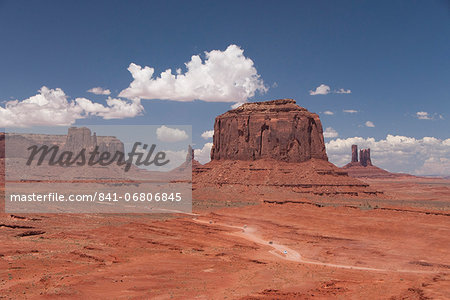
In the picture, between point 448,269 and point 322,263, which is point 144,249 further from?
point 448,269

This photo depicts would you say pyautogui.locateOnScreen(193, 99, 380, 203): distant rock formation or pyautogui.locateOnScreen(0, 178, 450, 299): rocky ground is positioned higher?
pyautogui.locateOnScreen(193, 99, 380, 203): distant rock formation

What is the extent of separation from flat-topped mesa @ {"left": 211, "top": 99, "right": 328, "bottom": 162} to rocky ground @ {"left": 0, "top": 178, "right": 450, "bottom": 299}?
46966 millimetres

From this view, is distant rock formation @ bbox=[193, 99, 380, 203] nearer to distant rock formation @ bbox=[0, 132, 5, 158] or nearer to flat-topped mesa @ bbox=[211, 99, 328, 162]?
flat-topped mesa @ bbox=[211, 99, 328, 162]

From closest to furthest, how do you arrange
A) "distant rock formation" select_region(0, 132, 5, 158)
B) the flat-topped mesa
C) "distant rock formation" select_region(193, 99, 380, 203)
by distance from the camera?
"distant rock formation" select_region(193, 99, 380, 203) < the flat-topped mesa < "distant rock formation" select_region(0, 132, 5, 158)

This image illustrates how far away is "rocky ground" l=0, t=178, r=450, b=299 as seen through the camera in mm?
16391

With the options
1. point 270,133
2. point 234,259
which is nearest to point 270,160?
point 270,133

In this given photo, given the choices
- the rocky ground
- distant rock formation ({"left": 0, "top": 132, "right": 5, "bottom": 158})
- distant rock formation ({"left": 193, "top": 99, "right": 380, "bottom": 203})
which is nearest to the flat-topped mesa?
distant rock formation ({"left": 193, "top": 99, "right": 380, "bottom": 203})

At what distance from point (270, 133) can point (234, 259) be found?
7174 centimetres

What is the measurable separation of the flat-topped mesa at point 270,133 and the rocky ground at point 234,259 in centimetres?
4697

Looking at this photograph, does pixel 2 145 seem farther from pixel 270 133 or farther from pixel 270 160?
pixel 270 160

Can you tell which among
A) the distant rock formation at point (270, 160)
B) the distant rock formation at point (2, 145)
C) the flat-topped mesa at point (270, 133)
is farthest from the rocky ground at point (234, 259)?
the distant rock formation at point (2, 145)

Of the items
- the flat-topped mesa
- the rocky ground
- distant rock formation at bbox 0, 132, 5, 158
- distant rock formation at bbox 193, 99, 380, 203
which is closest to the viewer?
the rocky ground

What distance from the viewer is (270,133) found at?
94500 mm

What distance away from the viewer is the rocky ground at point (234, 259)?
16.4 metres
